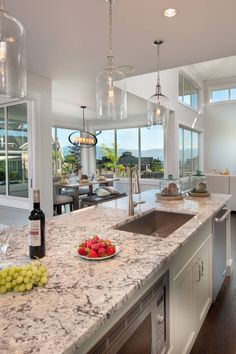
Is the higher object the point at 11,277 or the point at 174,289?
the point at 11,277

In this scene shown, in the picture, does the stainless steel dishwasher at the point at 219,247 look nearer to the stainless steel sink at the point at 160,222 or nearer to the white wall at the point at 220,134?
the stainless steel sink at the point at 160,222

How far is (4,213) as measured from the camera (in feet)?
14.0

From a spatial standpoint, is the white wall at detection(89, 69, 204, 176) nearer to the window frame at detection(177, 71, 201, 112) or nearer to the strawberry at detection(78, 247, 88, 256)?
the window frame at detection(177, 71, 201, 112)

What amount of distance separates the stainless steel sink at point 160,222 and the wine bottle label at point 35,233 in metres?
1.10

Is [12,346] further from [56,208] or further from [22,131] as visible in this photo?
[56,208]

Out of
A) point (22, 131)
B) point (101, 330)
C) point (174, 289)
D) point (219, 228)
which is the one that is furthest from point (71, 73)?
point (101, 330)

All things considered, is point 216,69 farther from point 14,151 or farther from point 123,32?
point 14,151

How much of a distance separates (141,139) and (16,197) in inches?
184

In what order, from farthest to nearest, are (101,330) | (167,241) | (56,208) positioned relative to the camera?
1. (56,208)
2. (167,241)
3. (101,330)

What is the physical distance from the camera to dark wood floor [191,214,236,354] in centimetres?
192

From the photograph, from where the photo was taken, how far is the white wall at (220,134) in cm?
899

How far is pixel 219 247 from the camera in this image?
8.20ft

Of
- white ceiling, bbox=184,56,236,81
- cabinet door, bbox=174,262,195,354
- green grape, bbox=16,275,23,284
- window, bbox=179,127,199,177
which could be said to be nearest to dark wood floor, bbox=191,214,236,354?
cabinet door, bbox=174,262,195,354

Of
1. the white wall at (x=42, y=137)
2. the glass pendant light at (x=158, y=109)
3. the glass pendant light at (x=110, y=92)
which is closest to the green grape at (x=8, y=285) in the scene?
the glass pendant light at (x=110, y=92)
